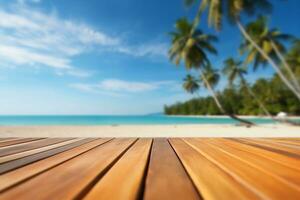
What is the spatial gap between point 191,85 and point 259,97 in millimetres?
18358

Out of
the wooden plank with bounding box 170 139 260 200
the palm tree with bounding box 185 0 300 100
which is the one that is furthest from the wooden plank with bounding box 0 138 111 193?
the palm tree with bounding box 185 0 300 100

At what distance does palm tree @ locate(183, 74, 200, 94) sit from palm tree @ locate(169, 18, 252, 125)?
728 inches

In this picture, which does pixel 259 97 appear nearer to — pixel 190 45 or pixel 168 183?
pixel 190 45

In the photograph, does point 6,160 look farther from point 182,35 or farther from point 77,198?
point 182,35

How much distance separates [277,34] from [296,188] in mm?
18560

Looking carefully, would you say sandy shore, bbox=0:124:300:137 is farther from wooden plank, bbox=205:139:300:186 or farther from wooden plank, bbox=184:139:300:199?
wooden plank, bbox=184:139:300:199

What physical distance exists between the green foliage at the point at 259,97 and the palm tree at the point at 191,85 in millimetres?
16854

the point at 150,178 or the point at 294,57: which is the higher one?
the point at 294,57

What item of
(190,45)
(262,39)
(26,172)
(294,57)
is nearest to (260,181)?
(26,172)

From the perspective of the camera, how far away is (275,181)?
2.69 feet

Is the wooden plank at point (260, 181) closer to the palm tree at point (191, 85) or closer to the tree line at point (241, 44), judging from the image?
the tree line at point (241, 44)

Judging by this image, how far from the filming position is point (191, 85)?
35594mm

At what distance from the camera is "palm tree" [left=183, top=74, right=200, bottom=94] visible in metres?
35.5

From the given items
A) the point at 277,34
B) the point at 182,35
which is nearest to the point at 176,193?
the point at 182,35
